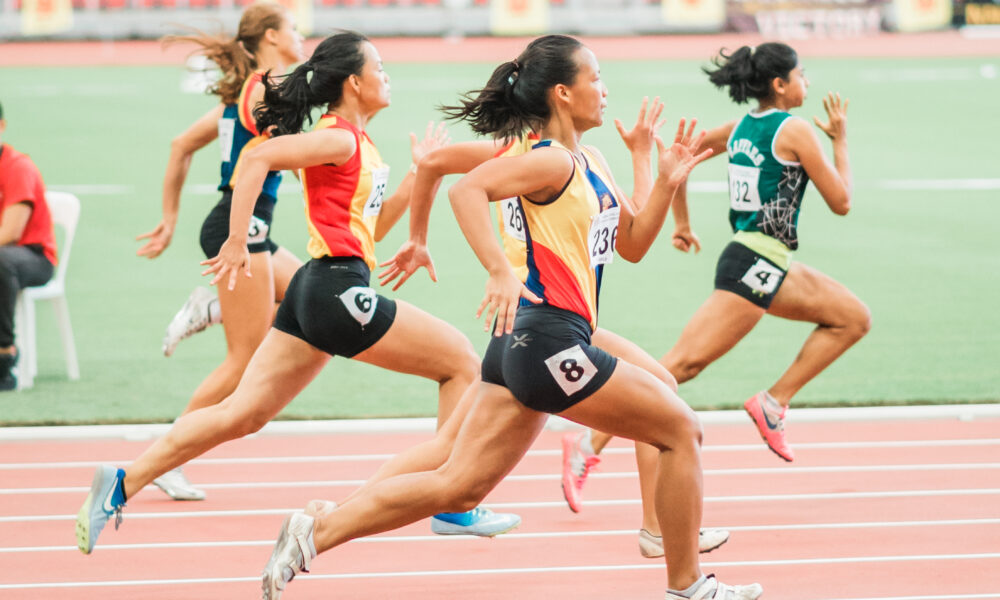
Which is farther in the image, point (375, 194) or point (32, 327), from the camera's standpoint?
point (32, 327)

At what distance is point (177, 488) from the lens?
6516 mm

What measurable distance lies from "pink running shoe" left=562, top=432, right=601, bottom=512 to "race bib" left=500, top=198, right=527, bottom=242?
5.63ft

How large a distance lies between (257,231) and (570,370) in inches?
100.0

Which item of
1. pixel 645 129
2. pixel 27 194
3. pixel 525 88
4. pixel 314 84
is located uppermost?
pixel 525 88

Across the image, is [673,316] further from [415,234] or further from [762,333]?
[415,234]

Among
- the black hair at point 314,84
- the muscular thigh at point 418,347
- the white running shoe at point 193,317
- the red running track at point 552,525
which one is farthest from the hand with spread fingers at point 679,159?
the white running shoe at point 193,317

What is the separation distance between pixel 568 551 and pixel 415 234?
151 centimetres

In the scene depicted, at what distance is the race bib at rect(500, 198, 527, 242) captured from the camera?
4.59 meters

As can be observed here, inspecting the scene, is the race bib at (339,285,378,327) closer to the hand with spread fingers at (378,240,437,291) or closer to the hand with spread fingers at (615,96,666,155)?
the hand with spread fingers at (378,240,437,291)

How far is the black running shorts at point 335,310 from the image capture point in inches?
209

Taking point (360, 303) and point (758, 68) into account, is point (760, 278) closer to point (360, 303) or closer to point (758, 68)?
point (758, 68)

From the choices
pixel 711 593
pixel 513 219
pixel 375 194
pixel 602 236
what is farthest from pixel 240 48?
pixel 711 593

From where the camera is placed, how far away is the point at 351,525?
4.66 meters

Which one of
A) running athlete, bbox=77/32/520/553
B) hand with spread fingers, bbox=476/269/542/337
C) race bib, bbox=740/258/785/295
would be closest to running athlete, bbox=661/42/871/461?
race bib, bbox=740/258/785/295
